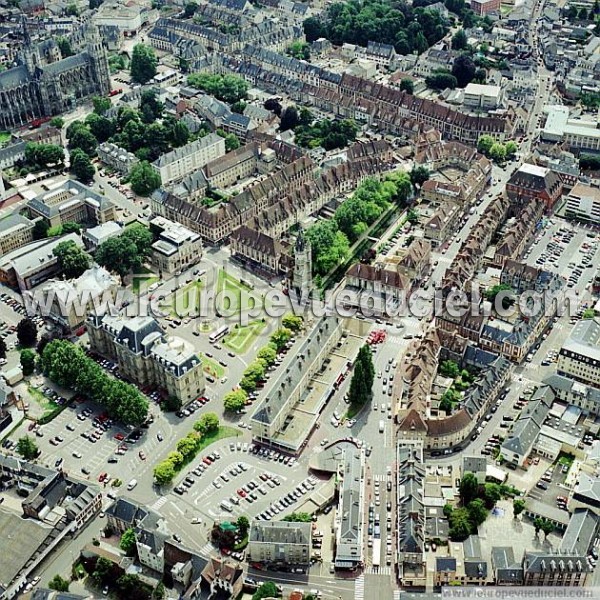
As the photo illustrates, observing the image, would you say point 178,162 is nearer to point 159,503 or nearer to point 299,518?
point 159,503

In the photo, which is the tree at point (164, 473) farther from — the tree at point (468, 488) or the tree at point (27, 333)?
the tree at point (27, 333)

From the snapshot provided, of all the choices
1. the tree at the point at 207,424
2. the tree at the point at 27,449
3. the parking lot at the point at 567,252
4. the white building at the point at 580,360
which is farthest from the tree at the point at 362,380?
the parking lot at the point at 567,252

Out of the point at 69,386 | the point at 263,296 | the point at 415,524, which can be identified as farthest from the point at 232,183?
the point at 415,524

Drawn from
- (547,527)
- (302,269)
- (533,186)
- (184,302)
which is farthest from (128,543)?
(533,186)

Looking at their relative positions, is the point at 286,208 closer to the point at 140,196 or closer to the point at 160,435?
the point at 140,196

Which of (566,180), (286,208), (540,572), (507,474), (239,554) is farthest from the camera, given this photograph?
(566,180)

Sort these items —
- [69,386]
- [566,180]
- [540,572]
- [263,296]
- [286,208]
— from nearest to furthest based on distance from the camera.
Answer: [540,572], [69,386], [263,296], [286,208], [566,180]
